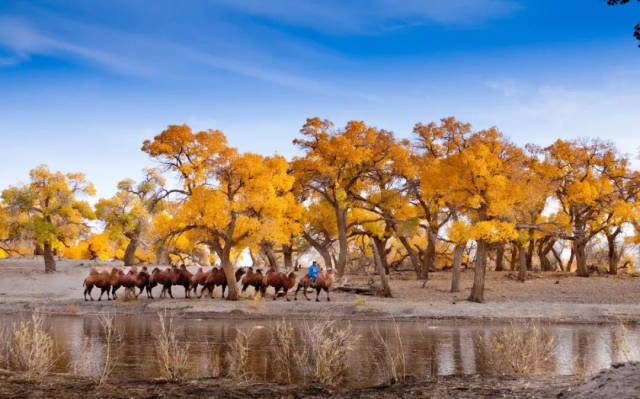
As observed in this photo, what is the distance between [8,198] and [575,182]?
36188mm

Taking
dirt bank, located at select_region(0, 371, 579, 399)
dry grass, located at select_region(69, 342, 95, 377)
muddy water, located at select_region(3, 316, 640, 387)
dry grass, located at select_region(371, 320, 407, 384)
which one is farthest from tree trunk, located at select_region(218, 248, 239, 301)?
dirt bank, located at select_region(0, 371, 579, 399)

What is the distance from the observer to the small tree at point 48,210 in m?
38.8

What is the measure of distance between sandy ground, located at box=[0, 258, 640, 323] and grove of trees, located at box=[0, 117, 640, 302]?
1.75 m

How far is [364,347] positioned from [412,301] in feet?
44.8

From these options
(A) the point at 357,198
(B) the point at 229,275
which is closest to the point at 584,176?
(A) the point at 357,198

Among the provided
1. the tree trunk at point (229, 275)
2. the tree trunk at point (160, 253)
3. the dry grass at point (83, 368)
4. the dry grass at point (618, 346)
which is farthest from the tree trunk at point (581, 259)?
the dry grass at point (83, 368)

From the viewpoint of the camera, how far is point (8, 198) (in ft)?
128

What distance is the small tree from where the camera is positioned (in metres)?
38.8

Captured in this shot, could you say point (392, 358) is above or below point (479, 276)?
below

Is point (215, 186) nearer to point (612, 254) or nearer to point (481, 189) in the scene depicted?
point (481, 189)

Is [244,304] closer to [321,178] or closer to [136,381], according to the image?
[321,178]

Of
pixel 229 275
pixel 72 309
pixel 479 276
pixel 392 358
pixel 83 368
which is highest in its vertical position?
pixel 479 276

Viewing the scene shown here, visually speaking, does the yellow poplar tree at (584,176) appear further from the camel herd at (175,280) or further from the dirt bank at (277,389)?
the dirt bank at (277,389)

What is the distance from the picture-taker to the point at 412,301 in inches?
1141
